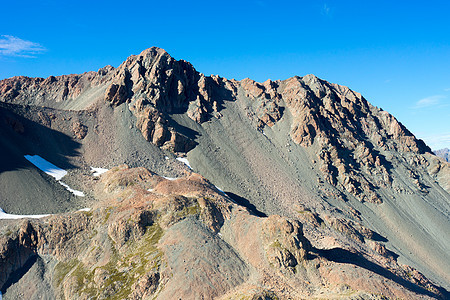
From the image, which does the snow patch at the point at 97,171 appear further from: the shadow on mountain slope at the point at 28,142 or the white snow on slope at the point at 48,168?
the white snow on slope at the point at 48,168

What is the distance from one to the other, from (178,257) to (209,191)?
25.0m

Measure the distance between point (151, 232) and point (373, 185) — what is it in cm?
9046

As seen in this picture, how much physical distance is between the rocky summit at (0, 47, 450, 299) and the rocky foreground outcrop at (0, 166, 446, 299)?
0.22 m

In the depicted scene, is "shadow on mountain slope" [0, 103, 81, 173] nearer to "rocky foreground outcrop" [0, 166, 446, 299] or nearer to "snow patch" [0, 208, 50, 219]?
"snow patch" [0, 208, 50, 219]

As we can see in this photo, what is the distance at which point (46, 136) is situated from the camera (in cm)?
9212

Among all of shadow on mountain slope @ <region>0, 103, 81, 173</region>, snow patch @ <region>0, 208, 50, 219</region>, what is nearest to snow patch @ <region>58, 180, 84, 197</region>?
shadow on mountain slope @ <region>0, 103, 81, 173</region>

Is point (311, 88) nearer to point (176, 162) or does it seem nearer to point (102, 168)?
point (176, 162)

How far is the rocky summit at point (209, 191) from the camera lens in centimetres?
4472

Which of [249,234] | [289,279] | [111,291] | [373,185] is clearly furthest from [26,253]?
[373,185]

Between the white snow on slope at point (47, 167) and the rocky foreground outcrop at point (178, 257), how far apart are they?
23.1 m

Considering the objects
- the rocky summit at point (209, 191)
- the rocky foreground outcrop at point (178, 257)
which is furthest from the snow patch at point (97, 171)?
the rocky foreground outcrop at point (178, 257)

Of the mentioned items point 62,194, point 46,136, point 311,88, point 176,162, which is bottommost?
point 62,194

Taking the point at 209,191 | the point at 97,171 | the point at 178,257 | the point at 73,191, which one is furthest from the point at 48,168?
the point at 178,257

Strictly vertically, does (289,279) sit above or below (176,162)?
below
